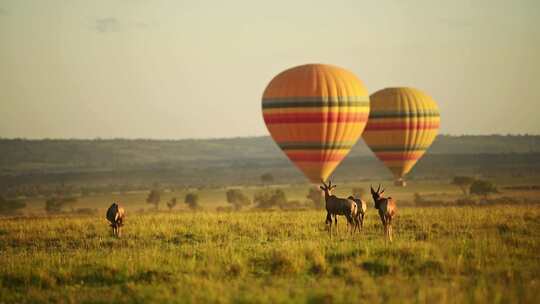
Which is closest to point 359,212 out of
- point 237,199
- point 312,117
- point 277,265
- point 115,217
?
point 277,265

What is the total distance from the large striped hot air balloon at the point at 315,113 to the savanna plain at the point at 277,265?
1690 cm

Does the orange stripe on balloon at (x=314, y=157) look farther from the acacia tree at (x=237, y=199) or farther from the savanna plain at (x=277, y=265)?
the acacia tree at (x=237, y=199)

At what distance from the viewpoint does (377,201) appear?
2827cm

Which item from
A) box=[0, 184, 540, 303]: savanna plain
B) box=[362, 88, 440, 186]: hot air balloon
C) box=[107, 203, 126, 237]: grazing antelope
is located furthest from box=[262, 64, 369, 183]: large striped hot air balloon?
box=[107, 203, 126, 237]: grazing antelope

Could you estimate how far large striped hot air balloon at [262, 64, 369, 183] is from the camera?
49.2 metres

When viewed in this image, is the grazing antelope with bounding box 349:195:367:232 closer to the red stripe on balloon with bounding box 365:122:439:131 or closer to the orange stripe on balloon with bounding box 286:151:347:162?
the orange stripe on balloon with bounding box 286:151:347:162

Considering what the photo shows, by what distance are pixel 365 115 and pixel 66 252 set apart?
2945 centimetres

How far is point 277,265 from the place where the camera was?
22.1 m

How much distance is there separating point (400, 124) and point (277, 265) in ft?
134

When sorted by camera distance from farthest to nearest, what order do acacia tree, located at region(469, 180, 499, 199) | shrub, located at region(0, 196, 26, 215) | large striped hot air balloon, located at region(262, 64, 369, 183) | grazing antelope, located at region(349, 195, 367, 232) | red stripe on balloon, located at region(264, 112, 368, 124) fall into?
shrub, located at region(0, 196, 26, 215) → acacia tree, located at region(469, 180, 499, 199) → large striped hot air balloon, located at region(262, 64, 369, 183) → red stripe on balloon, located at region(264, 112, 368, 124) → grazing antelope, located at region(349, 195, 367, 232)

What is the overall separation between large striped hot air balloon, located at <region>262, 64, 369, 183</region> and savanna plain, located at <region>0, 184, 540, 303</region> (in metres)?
16.9

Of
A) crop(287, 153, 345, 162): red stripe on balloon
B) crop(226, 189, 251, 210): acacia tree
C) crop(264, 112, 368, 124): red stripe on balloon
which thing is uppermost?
crop(264, 112, 368, 124): red stripe on balloon

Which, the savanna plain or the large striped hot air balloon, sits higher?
the large striped hot air balloon

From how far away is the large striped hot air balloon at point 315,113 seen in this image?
49.2 meters
